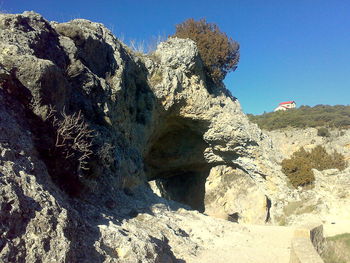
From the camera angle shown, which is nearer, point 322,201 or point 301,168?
point 322,201

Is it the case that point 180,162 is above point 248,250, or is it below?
above

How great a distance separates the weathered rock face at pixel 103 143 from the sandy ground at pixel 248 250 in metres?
0.43

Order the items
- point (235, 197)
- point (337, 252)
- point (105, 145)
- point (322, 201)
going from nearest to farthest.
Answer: point (105, 145)
point (337, 252)
point (322, 201)
point (235, 197)

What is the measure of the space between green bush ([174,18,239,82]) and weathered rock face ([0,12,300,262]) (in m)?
1.28

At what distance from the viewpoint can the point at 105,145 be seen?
7160mm

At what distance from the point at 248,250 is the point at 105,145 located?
449 cm

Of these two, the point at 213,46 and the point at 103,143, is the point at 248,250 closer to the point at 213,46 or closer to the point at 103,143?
the point at 103,143

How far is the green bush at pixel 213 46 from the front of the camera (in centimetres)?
1581

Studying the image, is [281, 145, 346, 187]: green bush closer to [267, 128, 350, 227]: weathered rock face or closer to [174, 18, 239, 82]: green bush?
[267, 128, 350, 227]: weathered rock face

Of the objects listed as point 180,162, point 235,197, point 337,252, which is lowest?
point 337,252

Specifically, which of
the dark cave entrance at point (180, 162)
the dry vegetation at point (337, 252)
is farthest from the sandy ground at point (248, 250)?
the dark cave entrance at point (180, 162)

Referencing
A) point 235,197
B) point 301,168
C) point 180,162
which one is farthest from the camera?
point 235,197

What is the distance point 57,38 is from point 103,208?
15.1 feet

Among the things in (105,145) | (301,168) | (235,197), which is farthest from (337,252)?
(235,197)
